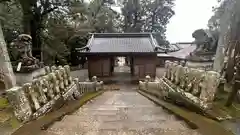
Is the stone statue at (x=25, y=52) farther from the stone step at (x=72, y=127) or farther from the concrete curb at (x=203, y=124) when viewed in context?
the concrete curb at (x=203, y=124)

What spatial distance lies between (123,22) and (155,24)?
4.99m

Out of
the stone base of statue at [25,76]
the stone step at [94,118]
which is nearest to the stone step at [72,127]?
the stone step at [94,118]

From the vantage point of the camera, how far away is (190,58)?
11.8 metres

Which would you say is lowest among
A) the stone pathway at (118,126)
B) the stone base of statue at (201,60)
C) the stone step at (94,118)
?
the stone step at (94,118)

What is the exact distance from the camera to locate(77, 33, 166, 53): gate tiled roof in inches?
862

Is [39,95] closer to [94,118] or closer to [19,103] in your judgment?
[19,103]

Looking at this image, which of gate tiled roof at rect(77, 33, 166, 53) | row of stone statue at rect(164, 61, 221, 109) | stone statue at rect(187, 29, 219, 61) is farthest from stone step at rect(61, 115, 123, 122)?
gate tiled roof at rect(77, 33, 166, 53)

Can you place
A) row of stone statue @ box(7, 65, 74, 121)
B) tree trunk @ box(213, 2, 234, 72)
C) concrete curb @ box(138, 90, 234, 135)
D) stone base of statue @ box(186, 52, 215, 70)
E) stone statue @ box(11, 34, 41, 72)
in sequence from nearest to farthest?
concrete curb @ box(138, 90, 234, 135) < row of stone statue @ box(7, 65, 74, 121) < tree trunk @ box(213, 2, 234, 72) < stone statue @ box(11, 34, 41, 72) < stone base of statue @ box(186, 52, 215, 70)

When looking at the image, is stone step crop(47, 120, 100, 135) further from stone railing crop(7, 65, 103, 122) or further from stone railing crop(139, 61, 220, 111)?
stone railing crop(139, 61, 220, 111)

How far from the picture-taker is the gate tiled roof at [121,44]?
21.9 meters

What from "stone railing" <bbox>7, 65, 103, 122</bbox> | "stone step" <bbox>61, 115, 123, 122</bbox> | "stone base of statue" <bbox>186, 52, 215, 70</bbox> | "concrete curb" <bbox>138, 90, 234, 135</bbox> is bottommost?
"stone step" <bbox>61, 115, 123, 122</bbox>

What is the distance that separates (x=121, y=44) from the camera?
23.7 meters

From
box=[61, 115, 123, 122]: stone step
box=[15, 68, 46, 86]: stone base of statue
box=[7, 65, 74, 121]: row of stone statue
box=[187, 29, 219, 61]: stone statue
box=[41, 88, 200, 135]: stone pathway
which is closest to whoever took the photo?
box=[41, 88, 200, 135]: stone pathway

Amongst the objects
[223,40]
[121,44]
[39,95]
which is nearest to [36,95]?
[39,95]
